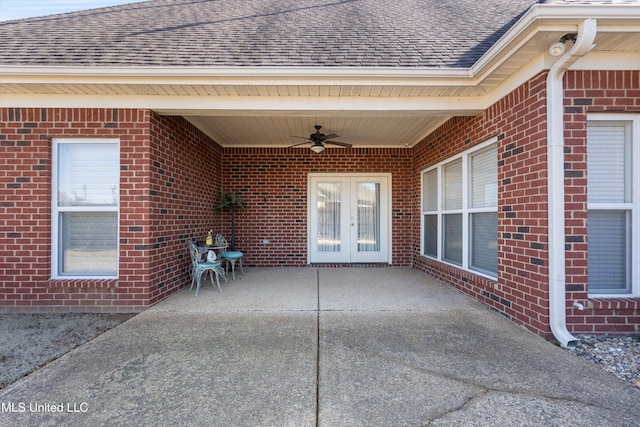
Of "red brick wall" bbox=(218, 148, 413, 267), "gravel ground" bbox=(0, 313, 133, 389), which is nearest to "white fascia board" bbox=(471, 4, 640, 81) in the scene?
"red brick wall" bbox=(218, 148, 413, 267)

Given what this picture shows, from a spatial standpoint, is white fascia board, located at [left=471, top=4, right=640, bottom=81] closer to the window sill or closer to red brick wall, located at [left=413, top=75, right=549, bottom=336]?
red brick wall, located at [left=413, top=75, right=549, bottom=336]

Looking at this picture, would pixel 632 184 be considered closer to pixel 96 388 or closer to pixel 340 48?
pixel 340 48

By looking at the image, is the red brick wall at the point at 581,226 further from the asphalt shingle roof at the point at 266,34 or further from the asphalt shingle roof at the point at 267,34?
the asphalt shingle roof at the point at 266,34

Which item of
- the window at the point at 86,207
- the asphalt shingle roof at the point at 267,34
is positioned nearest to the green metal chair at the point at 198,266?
the window at the point at 86,207

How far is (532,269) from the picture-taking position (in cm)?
297

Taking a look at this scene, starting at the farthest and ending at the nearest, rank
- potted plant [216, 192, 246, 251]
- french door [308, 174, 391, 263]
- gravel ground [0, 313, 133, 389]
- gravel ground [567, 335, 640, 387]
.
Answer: french door [308, 174, 391, 263], potted plant [216, 192, 246, 251], gravel ground [0, 313, 133, 389], gravel ground [567, 335, 640, 387]

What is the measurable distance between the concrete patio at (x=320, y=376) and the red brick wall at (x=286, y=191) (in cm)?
299

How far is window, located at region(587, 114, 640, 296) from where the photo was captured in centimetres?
294

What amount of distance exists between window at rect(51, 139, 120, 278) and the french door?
3767mm

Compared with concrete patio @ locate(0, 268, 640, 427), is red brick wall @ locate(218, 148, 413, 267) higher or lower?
higher

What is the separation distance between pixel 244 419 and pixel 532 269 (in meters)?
2.96

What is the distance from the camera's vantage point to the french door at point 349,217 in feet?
21.8

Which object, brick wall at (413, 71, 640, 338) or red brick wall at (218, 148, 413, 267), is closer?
brick wall at (413, 71, 640, 338)

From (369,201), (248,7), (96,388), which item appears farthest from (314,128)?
(96,388)
